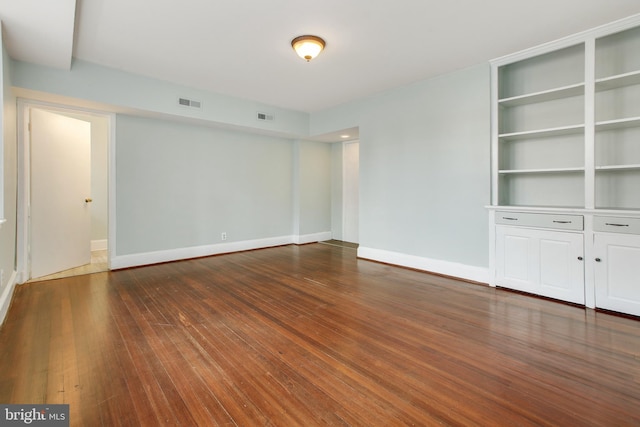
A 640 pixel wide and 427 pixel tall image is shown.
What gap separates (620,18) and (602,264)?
2.28 meters

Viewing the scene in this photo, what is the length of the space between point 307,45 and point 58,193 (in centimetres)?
397

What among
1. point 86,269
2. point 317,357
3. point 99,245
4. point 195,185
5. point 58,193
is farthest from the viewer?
point 99,245

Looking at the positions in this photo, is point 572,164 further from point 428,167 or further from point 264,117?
point 264,117

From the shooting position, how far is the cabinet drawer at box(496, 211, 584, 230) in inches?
121

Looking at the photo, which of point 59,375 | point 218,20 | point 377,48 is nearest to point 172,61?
point 218,20

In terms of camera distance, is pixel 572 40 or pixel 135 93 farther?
pixel 135 93

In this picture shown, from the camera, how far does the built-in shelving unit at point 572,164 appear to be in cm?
289

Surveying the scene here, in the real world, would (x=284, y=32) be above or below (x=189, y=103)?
above

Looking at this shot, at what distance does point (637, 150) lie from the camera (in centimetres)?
305

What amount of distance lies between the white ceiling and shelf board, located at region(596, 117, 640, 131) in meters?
0.93

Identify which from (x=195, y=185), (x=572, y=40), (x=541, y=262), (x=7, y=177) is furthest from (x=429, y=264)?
(x=7, y=177)

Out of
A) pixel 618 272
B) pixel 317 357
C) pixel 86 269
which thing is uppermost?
pixel 618 272

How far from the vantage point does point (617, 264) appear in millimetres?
2836

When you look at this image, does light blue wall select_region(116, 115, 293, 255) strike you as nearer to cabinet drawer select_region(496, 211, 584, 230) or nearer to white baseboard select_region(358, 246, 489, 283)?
white baseboard select_region(358, 246, 489, 283)
